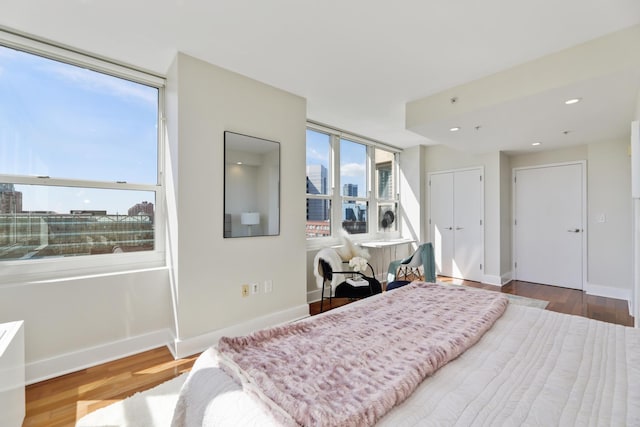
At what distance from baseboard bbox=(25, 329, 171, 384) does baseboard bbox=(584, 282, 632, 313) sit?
5.62m

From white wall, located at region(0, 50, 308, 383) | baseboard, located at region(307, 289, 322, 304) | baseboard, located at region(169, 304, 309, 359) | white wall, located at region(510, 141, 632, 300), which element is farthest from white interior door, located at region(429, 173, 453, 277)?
white wall, located at region(0, 50, 308, 383)

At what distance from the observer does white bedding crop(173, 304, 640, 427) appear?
86 centimetres

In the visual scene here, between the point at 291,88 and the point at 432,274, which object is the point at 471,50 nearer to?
the point at 291,88

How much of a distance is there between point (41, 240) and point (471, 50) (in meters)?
3.85

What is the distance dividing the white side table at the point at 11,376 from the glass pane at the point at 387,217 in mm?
4803

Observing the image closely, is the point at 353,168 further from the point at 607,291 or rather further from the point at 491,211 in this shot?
the point at 607,291

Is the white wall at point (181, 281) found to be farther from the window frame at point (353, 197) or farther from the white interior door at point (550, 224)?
the white interior door at point (550, 224)

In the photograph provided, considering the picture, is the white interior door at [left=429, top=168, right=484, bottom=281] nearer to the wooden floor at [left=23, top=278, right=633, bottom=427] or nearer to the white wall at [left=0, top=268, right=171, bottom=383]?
the wooden floor at [left=23, top=278, right=633, bottom=427]

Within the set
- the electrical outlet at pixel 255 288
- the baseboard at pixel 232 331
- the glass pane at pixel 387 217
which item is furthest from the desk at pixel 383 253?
the electrical outlet at pixel 255 288

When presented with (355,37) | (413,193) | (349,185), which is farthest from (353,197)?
(355,37)

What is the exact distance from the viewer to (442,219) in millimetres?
5469

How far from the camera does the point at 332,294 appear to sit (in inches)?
132

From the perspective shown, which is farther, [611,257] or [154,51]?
[611,257]

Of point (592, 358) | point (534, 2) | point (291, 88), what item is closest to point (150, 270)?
point (291, 88)
